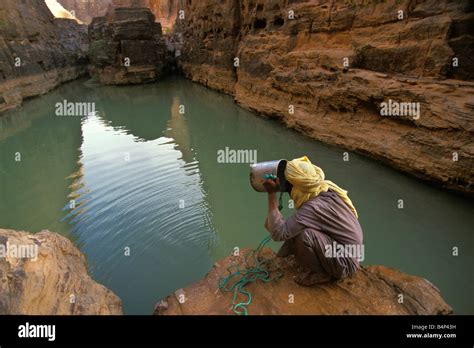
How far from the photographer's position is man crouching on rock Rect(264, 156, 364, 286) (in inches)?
110

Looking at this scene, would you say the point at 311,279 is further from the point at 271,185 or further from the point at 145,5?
the point at 145,5

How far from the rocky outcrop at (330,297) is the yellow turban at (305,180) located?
779 millimetres

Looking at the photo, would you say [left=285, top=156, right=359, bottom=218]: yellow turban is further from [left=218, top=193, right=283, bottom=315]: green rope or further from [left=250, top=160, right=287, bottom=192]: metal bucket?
[left=218, top=193, right=283, bottom=315]: green rope

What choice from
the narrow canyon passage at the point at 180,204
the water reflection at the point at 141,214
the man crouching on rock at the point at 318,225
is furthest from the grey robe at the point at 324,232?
the water reflection at the point at 141,214

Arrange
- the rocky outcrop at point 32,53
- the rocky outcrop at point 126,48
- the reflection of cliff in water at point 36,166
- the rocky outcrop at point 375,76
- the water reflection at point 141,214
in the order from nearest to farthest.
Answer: the water reflection at point 141,214 → the reflection of cliff in water at point 36,166 → the rocky outcrop at point 375,76 → the rocky outcrop at point 32,53 → the rocky outcrop at point 126,48

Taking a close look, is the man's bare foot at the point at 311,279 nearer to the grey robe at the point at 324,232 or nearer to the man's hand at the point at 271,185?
the grey robe at the point at 324,232

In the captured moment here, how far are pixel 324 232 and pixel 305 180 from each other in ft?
1.63

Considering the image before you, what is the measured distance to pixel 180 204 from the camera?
5.70 meters

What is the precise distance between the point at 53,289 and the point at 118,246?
78.2 inches

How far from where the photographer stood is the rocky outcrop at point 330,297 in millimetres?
2663

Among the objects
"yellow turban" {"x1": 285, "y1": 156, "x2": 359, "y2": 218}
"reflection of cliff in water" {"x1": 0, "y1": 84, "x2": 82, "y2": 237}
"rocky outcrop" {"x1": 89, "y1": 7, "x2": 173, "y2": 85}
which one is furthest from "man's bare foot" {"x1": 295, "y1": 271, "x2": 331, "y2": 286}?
"rocky outcrop" {"x1": 89, "y1": 7, "x2": 173, "y2": 85}

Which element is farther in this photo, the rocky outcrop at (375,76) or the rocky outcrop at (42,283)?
the rocky outcrop at (375,76)

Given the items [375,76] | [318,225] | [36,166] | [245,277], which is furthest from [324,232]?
[36,166]

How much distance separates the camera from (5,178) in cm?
730
